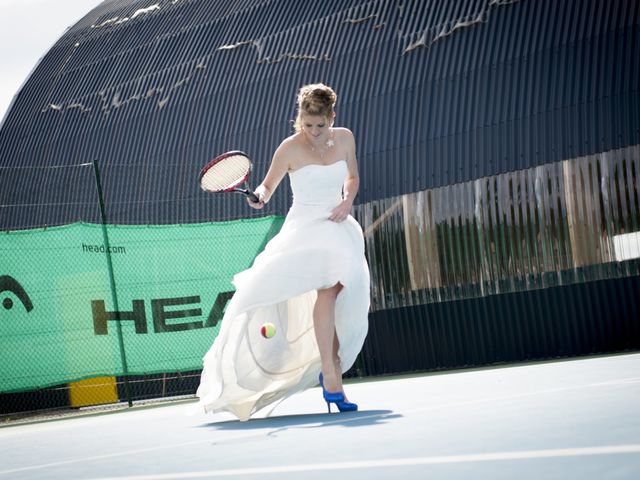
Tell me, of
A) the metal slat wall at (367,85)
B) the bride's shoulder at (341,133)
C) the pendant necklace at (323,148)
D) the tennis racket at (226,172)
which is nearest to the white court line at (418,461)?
the pendant necklace at (323,148)

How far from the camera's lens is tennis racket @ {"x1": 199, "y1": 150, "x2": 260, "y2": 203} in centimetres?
734

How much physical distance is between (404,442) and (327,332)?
2.48m

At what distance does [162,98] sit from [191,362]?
8013 mm

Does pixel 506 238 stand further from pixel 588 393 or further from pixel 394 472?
pixel 394 472

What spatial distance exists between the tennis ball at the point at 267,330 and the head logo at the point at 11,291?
5342 mm

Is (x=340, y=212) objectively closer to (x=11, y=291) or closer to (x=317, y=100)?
(x=317, y=100)

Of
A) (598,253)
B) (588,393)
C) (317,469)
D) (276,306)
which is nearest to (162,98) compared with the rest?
(598,253)

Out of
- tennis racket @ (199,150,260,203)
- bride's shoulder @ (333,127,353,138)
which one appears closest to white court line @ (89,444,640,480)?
bride's shoulder @ (333,127,353,138)

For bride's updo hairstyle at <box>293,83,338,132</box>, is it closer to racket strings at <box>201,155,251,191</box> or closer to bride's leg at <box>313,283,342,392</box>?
racket strings at <box>201,155,251,191</box>

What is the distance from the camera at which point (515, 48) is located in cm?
1437

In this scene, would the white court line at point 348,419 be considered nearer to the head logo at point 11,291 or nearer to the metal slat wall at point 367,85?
the head logo at point 11,291

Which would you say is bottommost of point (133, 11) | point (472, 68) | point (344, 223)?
point (344, 223)

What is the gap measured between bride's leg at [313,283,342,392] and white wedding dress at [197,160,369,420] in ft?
0.20

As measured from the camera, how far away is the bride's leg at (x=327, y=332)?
6.44 m
